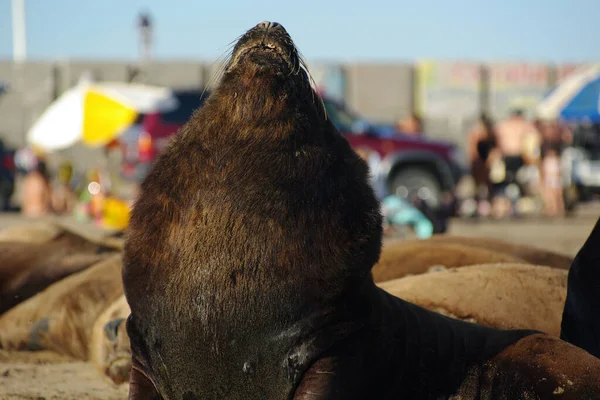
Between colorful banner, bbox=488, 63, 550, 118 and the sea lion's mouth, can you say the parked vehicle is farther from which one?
the sea lion's mouth

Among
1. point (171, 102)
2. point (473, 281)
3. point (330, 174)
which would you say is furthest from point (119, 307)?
point (171, 102)

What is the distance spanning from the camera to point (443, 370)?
3.20 metres

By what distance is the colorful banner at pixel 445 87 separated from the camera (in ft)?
78.1

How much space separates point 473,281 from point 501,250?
58.7 inches

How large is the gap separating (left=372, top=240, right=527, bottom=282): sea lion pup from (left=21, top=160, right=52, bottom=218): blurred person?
12.7 meters

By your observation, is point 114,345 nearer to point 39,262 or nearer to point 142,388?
point 142,388

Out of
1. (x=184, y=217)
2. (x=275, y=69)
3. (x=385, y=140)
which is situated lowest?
(x=385, y=140)

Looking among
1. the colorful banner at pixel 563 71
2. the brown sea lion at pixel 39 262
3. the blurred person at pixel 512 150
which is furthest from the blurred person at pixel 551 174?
the brown sea lion at pixel 39 262

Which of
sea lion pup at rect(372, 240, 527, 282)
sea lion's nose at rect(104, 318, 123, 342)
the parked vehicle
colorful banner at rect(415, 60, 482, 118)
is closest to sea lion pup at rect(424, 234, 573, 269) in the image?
sea lion pup at rect(372, 240, 527, 282)

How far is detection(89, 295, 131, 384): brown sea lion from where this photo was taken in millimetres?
4352

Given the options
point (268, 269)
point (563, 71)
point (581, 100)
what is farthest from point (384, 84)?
point (268, 269)

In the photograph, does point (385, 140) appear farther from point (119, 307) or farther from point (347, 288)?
point (347, 288)

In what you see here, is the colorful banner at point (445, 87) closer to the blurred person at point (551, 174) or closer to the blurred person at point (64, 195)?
the blurred person at point (551, 174)

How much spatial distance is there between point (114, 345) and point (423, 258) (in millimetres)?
1555
